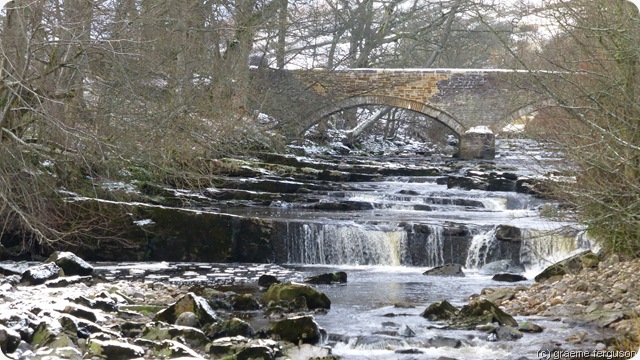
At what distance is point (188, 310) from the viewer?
27.7 ft

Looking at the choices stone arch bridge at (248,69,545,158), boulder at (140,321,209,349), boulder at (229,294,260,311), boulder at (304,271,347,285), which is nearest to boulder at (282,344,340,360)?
boulder at (140,321,209,349)

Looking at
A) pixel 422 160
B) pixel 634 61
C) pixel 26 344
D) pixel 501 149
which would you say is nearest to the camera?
pixel 26 344

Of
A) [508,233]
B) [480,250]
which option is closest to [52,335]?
[480,250]

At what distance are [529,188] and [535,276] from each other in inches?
267

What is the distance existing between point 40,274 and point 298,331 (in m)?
3.69

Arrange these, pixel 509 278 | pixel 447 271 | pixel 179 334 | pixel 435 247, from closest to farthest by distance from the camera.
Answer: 1. pixel 179 334
2. pixel 509 278
3. pixel 447 271
4. pixel 435 247

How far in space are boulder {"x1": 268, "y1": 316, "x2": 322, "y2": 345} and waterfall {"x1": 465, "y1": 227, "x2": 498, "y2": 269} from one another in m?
5.27

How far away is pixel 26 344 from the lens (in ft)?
23.4

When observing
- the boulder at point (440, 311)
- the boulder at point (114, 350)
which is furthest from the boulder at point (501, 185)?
the boulder at point (114, 350)

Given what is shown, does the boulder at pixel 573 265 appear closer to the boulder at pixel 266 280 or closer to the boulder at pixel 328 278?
the boulder at pixel 328 278

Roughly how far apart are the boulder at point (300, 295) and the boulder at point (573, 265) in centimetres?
288

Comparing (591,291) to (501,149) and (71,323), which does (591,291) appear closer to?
(71,323)

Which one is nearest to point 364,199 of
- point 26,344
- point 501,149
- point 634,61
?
point 634,61

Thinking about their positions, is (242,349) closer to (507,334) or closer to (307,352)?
(307,352)
